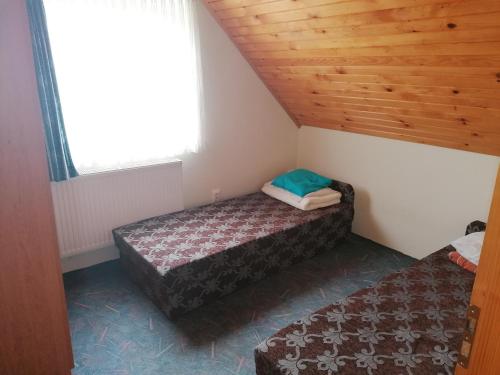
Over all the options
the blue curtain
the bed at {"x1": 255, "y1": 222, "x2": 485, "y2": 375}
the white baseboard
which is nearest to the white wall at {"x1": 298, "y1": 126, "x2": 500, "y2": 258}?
the bed at {"x1": 255, "y1": 222, "x2": 485, "y2": 375}

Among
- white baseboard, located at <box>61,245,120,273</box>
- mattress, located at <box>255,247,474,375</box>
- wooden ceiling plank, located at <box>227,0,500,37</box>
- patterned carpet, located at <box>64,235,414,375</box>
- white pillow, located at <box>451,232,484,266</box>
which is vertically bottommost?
patterned carpet, located at <box>64,235,414,375</box>

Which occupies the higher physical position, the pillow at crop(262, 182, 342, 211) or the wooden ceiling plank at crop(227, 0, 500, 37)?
the wooden ceiling plank at crop(227, 0, 500, 37)

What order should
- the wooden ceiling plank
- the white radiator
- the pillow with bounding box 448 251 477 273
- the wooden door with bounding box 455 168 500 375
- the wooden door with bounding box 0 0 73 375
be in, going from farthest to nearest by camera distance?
1. the white radiator
2. the pillow with bounding box 448 251 477 273
3. the wooden ceiling plank
4. the wooden door with bounding box 0 0 73 375
5. the wooden door with bounding box 455 168 500 375

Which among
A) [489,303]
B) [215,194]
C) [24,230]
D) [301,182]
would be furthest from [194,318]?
[489,303]

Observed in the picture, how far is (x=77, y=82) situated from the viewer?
2316mm

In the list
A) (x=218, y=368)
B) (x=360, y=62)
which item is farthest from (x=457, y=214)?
(x=218, y=368)

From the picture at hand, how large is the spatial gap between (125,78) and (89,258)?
53.4 inches

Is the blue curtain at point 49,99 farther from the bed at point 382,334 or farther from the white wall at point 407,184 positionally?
the white wall at point 407,184

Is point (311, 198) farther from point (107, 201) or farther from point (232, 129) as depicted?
point (107, 201)

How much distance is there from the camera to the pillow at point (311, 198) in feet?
10.0

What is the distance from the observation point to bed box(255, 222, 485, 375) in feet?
5.04

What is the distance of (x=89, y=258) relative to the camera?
9.11 ft

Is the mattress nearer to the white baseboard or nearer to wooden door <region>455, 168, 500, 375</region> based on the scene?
wooden door <region>455, 168, 500, 375</region>

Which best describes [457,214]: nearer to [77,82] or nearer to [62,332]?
[62,332]
